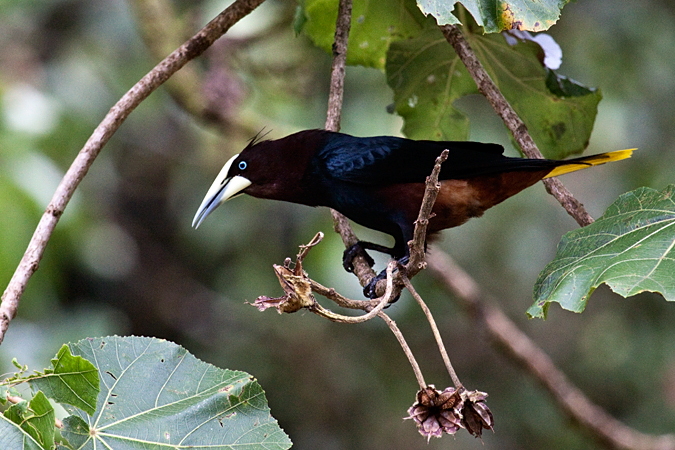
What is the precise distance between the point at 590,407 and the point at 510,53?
180 cm

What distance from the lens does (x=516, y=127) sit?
2.02 m

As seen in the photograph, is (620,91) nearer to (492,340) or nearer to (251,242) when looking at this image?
(492,340)

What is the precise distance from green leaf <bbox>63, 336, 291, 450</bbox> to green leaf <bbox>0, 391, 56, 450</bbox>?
0.11m

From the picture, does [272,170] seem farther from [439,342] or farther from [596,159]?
[439,342]

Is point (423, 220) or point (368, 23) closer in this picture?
point (423, 220)

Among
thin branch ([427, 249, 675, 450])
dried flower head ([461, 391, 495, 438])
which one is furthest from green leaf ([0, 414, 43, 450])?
thin branch ([427, 249, 675, 450])

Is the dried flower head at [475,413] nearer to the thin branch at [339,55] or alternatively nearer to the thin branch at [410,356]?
the thin branch at [410,356]

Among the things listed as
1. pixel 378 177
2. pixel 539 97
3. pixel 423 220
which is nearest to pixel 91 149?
pixel 423 220

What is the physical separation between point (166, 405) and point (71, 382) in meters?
0.25

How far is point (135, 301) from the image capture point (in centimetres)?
545

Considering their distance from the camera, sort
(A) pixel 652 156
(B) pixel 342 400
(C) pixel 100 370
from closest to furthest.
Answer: (C) pixel 100 370, (A) pixel 652 156, (B) pixel 342 400

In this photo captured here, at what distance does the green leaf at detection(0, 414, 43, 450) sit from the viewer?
1329 millimetres

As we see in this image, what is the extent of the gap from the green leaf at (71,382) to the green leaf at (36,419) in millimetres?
70

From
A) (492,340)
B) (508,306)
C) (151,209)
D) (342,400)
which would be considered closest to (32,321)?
(151,209)
